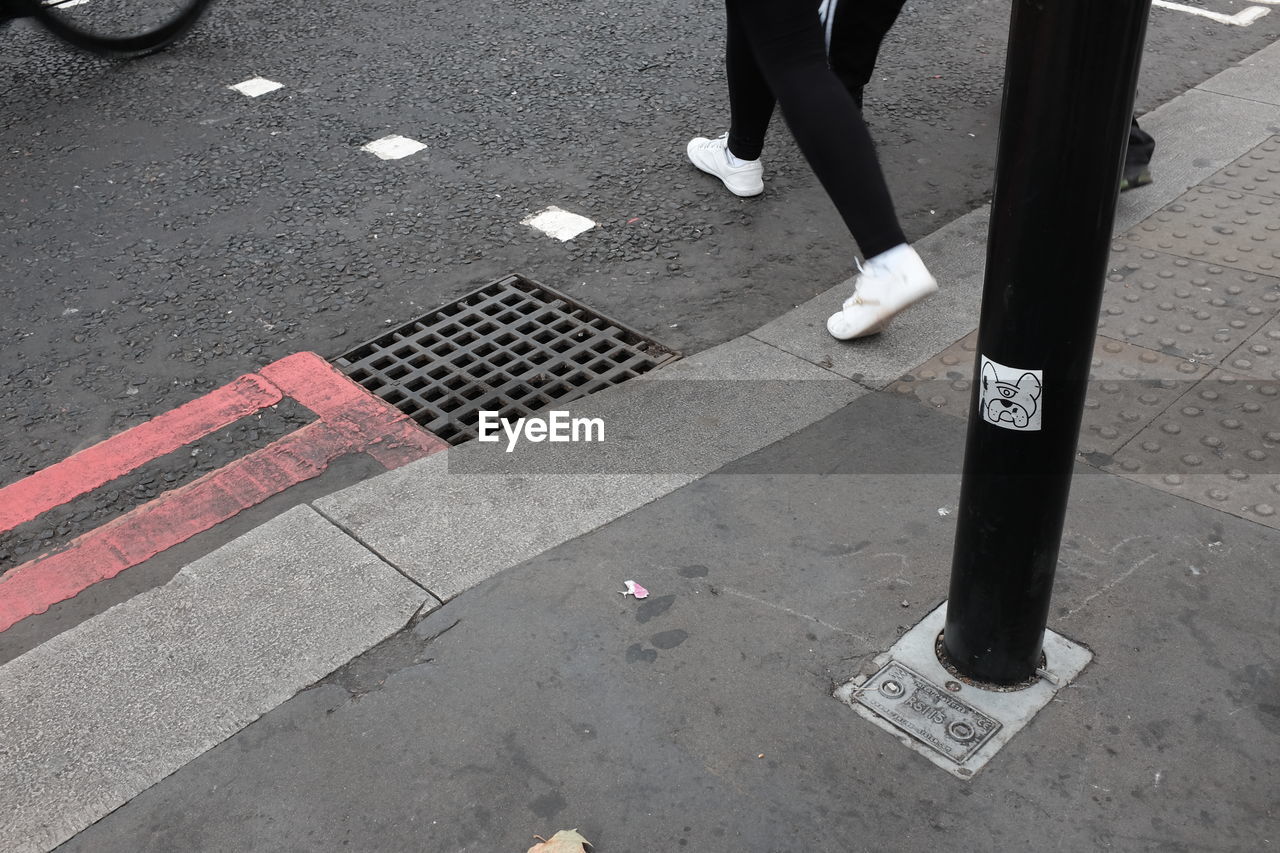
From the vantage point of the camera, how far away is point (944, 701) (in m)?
2.27

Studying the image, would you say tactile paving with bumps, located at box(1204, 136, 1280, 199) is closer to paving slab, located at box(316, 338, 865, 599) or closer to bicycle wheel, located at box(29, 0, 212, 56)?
paving slab, located at box(316, 338, 865, 599)

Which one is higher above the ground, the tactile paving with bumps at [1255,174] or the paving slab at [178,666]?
the tactile paving with bumps at [1255,174]

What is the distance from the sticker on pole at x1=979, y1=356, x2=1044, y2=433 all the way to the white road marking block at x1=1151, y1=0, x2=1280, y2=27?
5.13m

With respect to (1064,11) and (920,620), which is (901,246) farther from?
(1064,11)

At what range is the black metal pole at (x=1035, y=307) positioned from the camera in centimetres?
160

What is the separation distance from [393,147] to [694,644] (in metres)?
3.31

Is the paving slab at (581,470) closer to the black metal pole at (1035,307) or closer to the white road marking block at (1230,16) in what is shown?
the black metal pole at (1035,307)

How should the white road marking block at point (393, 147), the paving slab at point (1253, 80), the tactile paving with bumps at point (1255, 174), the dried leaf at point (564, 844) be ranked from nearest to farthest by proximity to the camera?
the dried leaf at point (564, 844) → the tactile paving with bumps at point (1255, 174) → the white road marking block at point (393, 147) → the paving slab at point (1253, 80)

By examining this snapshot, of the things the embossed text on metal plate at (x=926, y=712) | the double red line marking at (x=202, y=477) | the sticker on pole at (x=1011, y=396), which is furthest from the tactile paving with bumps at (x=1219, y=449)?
the double red line marking at (x=202, y=477)

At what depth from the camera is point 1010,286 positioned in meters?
1.82

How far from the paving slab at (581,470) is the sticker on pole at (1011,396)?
1.11 meters

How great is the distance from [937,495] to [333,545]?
1.49m

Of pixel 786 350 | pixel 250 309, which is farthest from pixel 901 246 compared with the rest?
pixel 250 309

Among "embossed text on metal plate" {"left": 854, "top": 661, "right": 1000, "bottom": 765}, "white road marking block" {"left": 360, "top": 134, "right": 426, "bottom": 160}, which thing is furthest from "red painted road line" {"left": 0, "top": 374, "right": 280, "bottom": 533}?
"embossed text on metal plate" {"left": 854, "top": 661, "right": 1000, "bottom": 765}
